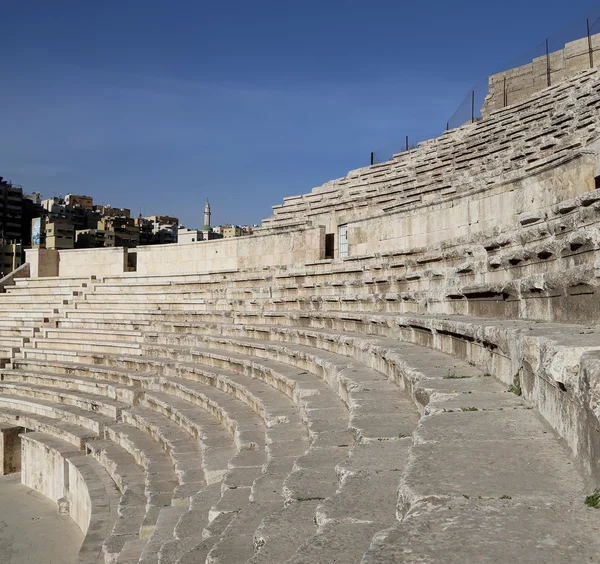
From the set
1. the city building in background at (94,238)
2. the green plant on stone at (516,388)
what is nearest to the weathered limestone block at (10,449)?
the green plant on stone at (516,388)

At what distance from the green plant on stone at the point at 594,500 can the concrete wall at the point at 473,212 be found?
5.21 m

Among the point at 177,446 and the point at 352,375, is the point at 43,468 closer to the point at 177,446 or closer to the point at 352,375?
the point at 177,446

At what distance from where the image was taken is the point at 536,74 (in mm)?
21656

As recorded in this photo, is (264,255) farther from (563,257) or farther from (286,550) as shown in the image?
(286,550)

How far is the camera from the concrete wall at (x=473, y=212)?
283 inches

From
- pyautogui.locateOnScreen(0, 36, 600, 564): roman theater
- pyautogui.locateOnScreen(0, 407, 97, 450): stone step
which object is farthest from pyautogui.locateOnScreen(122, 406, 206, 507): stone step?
pyautogui.locateOnScreen(0, 407, 97, 450): stone step

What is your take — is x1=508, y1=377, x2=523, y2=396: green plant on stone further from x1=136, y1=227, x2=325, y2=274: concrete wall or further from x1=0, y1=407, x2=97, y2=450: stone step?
x1=136, y1=227, x2=325, y2=274: concrete wall

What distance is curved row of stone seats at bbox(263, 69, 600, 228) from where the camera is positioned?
12.9m

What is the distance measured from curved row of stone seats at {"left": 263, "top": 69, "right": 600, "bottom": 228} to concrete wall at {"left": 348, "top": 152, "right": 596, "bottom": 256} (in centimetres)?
206

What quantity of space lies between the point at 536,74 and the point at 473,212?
1480 centimetres

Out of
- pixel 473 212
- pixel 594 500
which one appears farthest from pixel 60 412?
pixel 594 500

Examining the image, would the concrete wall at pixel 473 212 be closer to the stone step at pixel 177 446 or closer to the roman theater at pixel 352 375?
the roman theater at pixel 352 375

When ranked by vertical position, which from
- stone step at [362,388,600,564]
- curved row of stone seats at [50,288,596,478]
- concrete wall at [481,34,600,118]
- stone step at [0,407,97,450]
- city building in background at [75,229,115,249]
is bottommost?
stone step at [0,407,97,450]

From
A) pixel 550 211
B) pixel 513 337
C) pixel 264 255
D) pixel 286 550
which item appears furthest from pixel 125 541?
pixel 264 255
